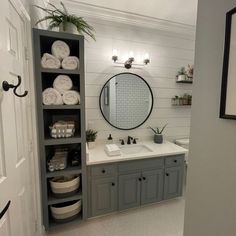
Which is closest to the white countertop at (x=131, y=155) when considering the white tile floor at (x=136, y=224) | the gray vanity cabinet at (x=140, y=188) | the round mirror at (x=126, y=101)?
the gray vanity cabinet at (x=140, y=188)

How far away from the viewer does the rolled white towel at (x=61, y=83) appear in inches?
62.4

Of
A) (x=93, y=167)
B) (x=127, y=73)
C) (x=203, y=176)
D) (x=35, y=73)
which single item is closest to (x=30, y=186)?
(x=93, y=167)

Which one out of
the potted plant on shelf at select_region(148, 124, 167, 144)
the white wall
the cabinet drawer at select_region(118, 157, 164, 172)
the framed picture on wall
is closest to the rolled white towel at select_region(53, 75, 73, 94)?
the cabinet drawer at select_region(118, 157, 164, 172)

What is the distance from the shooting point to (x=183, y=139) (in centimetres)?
283

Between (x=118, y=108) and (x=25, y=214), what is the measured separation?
1.68 meters

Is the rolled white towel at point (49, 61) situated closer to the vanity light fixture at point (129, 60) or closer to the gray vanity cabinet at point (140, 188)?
the vanity light fixture at point (129, 60)

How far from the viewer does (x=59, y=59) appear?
156cm

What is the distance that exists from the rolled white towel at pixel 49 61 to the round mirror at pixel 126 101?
86cm

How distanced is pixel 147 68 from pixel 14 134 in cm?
209

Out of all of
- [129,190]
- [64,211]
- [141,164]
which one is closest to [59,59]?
[141,164]

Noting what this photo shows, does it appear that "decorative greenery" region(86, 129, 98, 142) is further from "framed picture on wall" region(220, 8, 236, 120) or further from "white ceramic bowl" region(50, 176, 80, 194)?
"framed picture on wall" region(220, 8, 236, 120)

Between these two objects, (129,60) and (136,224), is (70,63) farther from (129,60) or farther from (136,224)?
(136,224)

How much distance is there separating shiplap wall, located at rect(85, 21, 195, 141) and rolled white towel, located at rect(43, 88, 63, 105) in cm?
68

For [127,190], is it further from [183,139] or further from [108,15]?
[108,15]
